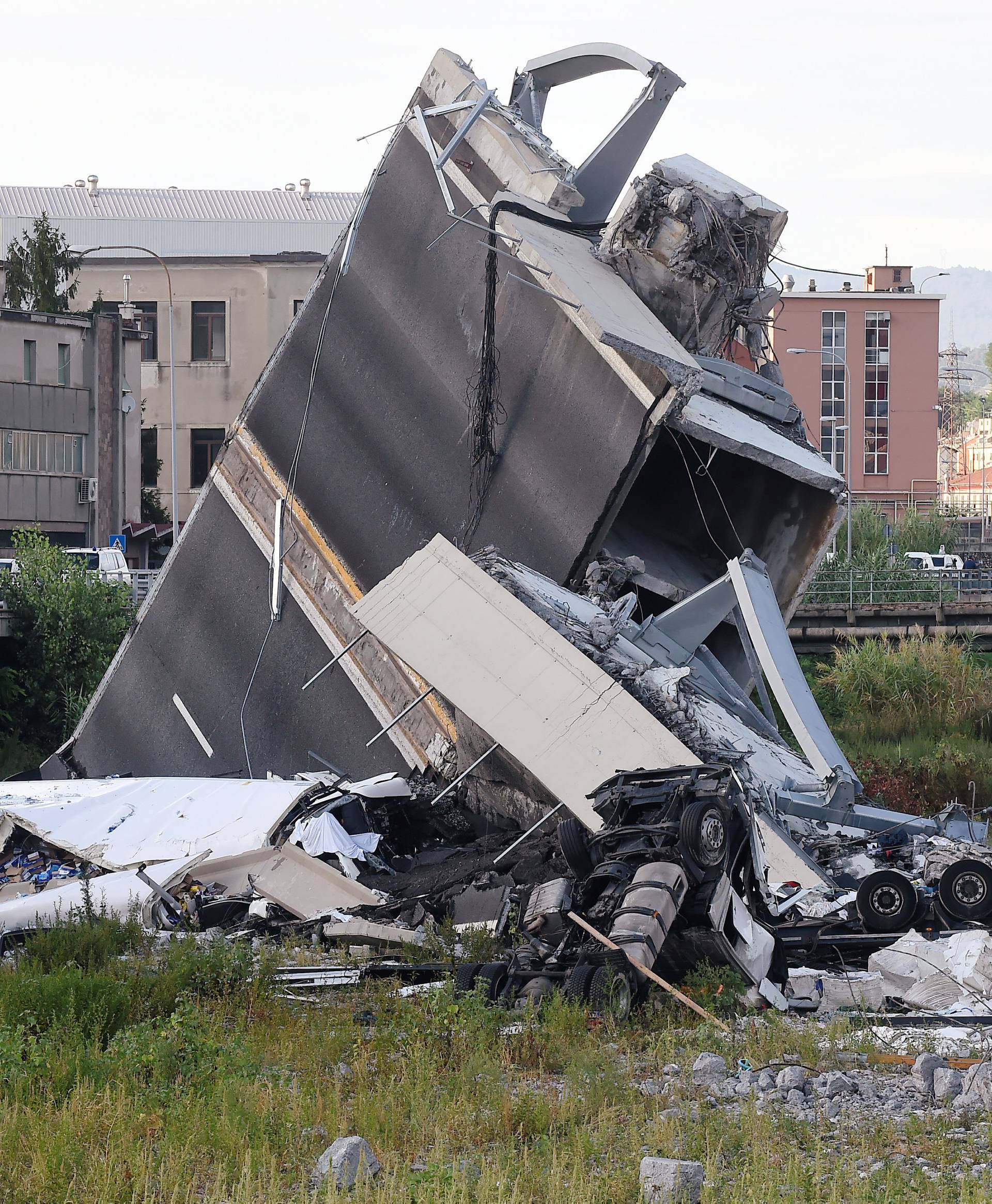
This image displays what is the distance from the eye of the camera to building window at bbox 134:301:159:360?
1770 inches

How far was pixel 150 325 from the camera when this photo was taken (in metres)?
45.5

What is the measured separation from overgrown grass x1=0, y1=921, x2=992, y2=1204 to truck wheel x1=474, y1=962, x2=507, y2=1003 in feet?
1.19

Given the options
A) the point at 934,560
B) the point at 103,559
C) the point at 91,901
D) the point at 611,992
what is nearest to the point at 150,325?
the point at 103,559

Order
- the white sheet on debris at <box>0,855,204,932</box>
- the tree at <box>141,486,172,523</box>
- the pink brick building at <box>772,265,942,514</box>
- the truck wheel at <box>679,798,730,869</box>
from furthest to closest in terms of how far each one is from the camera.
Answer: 1. the pink brick building at <box>772,265,942,514</box>
2. the tree at <box>141,486,172,523</box>
3. the white sheet on debris at <box>0,855,204,932</box>
4. the truck wheel at <box>679,798,730,869</box>

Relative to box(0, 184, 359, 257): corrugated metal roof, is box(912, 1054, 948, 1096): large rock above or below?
below

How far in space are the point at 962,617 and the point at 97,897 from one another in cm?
1948

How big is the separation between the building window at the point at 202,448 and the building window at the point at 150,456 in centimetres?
103

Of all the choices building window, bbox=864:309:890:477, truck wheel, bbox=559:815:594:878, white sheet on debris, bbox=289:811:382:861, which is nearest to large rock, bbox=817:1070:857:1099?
truck wheel, bbox=559:815:594:878

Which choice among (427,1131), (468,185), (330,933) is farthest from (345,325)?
(427,1131)

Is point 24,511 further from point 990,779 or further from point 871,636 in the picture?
point 990,779

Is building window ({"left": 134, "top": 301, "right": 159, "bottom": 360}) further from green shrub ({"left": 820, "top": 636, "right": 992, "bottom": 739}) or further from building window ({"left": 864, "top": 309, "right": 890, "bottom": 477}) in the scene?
building window ({"left": 864, "top": 309, "right": 890, "bottom": 477})

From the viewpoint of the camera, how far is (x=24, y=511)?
34438 mm

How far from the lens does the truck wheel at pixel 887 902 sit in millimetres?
8320

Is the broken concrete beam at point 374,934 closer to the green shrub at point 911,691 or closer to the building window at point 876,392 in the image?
the green shrub at point 911,691
